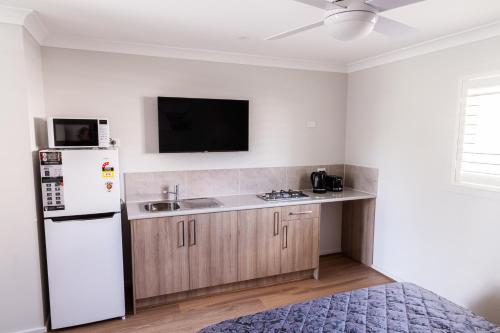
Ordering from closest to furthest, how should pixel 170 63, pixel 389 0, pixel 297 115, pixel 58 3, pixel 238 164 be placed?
pixel 389 0
pixel 58 3
pixel 170 63
pixel 238 164
pixel 297 115

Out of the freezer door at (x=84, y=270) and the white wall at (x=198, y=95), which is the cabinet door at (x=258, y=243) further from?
the freezer door at (x=84, y=270)

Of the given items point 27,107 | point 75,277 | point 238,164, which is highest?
point 27,107

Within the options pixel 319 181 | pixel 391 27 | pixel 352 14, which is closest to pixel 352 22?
pixel 352 14

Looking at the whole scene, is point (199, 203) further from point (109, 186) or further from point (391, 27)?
point (391, 27)

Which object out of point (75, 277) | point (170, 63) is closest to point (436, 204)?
point (170, 63)

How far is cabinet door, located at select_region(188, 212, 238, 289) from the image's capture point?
294cm

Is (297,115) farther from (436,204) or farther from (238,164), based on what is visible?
(436,204)

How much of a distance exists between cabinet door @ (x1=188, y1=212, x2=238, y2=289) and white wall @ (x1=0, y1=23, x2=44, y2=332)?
1.24 meters

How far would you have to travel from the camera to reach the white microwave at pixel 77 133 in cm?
244

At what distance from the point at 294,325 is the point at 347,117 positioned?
10.0 ft

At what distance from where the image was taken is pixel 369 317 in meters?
1.79

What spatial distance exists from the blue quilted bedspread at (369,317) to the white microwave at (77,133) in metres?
1.75

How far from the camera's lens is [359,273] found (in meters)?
3.63

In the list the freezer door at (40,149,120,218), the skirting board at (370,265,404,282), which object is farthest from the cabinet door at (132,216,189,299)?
the skirting board at (370,265,404,282)
